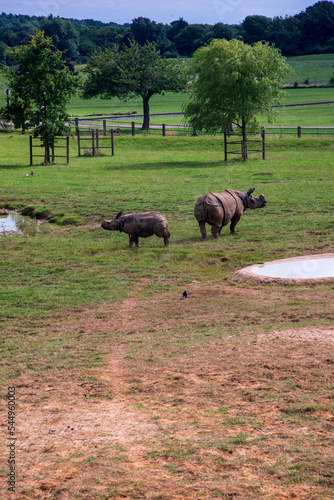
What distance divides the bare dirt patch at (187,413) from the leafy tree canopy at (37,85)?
2849 cm

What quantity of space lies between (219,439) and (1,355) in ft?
14.2

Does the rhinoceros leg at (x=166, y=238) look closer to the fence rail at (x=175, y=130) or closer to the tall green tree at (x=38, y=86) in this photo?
the tall green tree at (x=38, y=86)

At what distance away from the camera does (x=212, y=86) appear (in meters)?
38.4

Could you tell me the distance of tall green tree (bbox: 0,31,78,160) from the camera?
37.2 m

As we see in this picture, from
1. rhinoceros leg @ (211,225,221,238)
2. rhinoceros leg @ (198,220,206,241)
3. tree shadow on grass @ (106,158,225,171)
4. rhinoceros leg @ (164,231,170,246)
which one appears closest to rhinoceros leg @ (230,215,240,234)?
rhinoceros leg @ (211,225,221,238)

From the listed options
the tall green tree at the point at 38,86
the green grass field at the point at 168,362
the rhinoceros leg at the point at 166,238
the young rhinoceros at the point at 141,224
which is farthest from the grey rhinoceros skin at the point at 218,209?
the tall green tree at the point at 38,86

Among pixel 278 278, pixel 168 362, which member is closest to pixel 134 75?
pixel 278 278

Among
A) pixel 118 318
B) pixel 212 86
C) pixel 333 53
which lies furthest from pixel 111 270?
pixel 333 53

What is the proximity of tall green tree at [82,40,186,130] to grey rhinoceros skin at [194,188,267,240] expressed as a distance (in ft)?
138

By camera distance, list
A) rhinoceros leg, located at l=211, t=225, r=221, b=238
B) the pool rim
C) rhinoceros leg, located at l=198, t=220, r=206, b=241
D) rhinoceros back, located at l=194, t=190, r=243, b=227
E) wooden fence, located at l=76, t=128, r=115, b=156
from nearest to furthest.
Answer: the pool rim
rhinoceros back, located at l=194, t=190, r=243, b=227
rhinoceros leg, located at l=198, t=220, r=206, b=241
rhinoceros leg, located at l=211, t=225, r=221, b=238
wooden fence, located at l=76, t=128, r=115, b=156

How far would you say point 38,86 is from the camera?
37.3 metres

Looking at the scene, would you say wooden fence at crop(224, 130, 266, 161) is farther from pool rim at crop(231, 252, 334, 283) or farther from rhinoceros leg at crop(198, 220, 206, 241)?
pool rim at crop(231, 252, 334, 283)

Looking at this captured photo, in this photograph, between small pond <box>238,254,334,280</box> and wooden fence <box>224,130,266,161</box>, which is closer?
small pond <box>238,254,334,280</box>

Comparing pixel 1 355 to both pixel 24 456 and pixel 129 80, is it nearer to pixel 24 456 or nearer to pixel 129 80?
pixel 24 456
